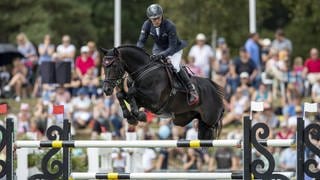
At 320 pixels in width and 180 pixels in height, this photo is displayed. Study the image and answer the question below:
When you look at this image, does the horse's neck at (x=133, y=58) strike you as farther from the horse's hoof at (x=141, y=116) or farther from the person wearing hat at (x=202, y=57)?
the person wearing hat at (x=202, y=57)

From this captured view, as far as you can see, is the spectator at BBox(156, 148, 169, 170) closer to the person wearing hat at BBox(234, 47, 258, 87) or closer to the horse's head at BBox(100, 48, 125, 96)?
the person wearing hat at BBox(234, 47, 258, 87)

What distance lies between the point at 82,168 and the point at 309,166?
643 cm

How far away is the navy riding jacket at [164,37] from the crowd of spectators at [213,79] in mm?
5061

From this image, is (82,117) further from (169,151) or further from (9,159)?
(9,159)

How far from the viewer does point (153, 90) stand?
13820 millimetres

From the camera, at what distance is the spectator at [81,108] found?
2164cm

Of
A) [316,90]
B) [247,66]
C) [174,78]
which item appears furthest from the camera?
[247,66]

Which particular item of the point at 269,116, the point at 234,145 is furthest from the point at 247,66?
the point at 234,145

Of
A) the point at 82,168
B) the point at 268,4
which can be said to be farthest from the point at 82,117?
the point at 268,4

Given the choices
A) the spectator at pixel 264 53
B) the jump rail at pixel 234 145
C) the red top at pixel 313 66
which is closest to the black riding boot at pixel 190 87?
the jump rail at pixel 234 145

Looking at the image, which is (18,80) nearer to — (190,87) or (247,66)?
(247,66)

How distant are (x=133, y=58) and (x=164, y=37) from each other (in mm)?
516

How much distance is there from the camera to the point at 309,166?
37.2 feet

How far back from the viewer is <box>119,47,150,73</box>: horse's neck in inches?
541
